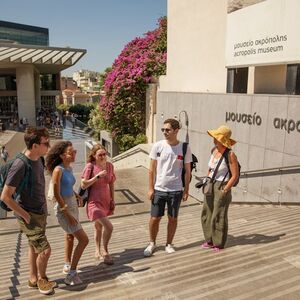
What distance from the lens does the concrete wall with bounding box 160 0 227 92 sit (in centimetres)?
1185

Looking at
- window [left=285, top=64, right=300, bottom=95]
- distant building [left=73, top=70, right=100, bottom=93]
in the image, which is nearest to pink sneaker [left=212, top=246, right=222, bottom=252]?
window [left=285, top=64, right=300, bottom=95]

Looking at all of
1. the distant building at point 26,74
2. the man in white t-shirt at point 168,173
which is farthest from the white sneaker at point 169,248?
the distant building at point 26,74

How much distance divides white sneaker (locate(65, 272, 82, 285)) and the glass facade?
99907 millimetres

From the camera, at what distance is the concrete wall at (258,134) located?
24.3 feet

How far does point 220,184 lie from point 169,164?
693 mm

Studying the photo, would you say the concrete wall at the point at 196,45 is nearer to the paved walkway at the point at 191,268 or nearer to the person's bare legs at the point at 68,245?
the paved walkway at the point at 191,268

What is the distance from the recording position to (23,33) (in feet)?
328

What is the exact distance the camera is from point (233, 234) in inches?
210

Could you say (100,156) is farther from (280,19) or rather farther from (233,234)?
(280,19)

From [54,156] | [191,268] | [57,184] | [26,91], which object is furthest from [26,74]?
[191,268]

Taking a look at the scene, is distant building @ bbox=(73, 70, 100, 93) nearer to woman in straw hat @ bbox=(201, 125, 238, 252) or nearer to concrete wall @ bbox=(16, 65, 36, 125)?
concrete wall @ bbox=(16, 65, 36, 125)

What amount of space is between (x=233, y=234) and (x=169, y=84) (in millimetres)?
11136

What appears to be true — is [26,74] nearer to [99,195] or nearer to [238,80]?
[238,80]

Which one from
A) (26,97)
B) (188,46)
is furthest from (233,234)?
(26,97)
